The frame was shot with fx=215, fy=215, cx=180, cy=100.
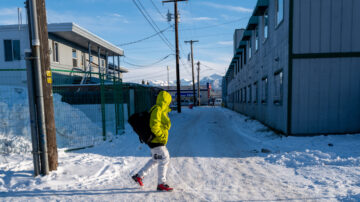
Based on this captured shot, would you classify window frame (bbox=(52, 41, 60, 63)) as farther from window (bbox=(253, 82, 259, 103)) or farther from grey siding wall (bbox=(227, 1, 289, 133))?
window (bbox=(253, 82, 259, 103))

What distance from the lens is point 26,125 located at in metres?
6.66

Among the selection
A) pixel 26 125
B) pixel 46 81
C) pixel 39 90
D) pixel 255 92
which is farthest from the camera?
pixel 255 92

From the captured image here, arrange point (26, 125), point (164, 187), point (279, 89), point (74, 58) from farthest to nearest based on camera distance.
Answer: point (74, 58) < point (279, 89) < point (26, 125) < point (164, 187)

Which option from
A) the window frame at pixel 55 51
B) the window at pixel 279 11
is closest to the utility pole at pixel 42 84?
the window at pixel 279 11

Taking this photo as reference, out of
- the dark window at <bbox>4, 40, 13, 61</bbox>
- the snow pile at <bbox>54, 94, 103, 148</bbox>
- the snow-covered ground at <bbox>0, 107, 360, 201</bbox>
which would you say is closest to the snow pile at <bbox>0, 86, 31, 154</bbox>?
the snow-covered ground at <bbox>0, 107, 360, 201</bbox>

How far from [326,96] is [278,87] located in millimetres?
1833

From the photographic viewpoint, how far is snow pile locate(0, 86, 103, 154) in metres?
6.05

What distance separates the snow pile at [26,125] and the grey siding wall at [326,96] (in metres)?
7.31

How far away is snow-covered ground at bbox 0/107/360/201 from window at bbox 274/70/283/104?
2508mm

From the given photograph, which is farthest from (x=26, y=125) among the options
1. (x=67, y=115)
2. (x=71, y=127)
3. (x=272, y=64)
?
(x=272, y=64)

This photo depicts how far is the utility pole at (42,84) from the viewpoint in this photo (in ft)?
13.8

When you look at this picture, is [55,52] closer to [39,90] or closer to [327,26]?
[39,90]

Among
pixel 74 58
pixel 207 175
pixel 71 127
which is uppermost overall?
pixel 74 58

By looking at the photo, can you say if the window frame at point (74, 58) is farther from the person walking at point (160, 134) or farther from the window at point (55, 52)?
the person walking at point (160, 134)
